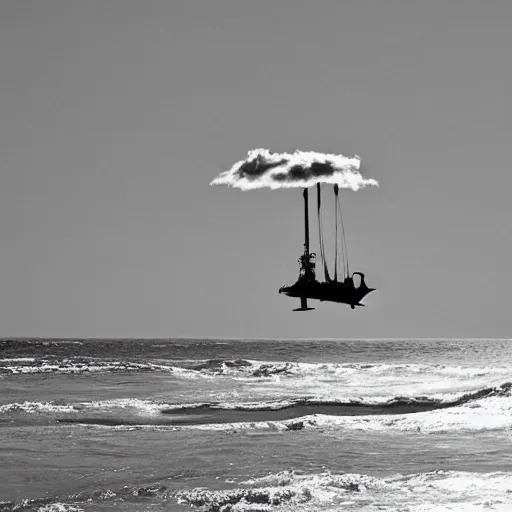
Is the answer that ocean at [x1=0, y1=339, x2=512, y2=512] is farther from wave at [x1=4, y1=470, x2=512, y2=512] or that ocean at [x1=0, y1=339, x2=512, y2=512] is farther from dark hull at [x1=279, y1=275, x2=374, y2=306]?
dark hull at [x1=279, y1=275, x2=374, y2=306]

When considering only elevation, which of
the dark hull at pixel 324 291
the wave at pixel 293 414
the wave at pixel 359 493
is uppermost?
the dark hull at pixel 324 291

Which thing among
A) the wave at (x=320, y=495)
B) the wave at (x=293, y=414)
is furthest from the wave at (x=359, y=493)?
the wave at (x=293, y=414)

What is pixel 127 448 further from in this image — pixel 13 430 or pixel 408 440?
pixel 408 440

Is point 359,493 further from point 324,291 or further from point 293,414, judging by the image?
point 293,414

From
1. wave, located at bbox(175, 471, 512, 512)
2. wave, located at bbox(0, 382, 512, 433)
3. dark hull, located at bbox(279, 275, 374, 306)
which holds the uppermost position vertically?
dark hull, located at bbox(279, 275, 374, 306)

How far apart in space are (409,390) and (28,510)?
119 feet

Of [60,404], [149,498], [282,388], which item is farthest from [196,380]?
[149,498]

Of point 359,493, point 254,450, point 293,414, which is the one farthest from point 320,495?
point 293,414

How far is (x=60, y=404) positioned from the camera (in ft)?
125

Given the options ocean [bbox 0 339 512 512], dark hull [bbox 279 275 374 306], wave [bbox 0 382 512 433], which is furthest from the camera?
wave [bbox 0 382 512 433]

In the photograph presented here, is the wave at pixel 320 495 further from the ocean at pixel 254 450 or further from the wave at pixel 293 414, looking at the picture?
the wave at pixel 293 414

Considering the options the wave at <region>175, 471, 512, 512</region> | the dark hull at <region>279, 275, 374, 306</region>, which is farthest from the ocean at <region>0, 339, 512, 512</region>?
the dark hull at <region>279, 275, 374, 306</region>

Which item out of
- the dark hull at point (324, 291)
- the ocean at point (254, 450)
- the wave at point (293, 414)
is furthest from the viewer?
the wave at point (293, 414)

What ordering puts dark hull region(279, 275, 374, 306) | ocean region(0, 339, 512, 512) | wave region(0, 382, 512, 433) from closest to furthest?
dark hull region(279, 275, 374, 306), ocean region(0, 339, 512, 512), wave region(0, 382, 512, 433)
